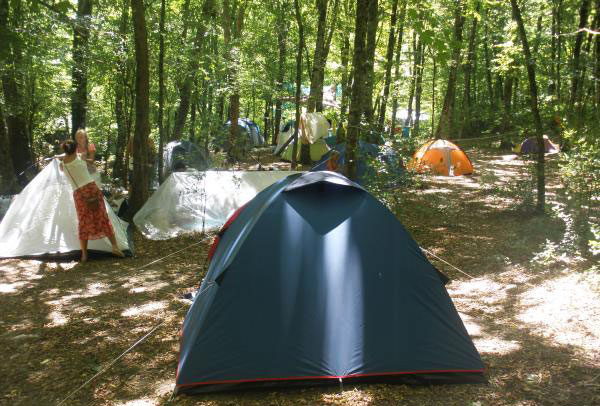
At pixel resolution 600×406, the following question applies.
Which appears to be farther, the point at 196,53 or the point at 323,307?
the point at 196,53

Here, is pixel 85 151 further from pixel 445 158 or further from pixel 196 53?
pixel 445 158

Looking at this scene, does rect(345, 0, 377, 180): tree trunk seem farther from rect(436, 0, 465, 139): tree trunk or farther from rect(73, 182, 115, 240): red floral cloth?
rect(436, 0, 465, 139): tree trunk

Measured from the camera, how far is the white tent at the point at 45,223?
7.07 metres

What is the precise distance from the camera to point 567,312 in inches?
197

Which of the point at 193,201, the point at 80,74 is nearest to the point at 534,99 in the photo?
the point at 193,201

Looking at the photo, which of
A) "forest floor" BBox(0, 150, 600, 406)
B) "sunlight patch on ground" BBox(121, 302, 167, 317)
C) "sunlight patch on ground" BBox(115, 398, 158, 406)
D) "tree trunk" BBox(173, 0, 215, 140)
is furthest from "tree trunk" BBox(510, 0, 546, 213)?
"sunlight patch on ground" BBox(115, 398, 158, 406)

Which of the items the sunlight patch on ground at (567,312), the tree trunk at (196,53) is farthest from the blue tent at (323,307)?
the tree trunk at (196,53)

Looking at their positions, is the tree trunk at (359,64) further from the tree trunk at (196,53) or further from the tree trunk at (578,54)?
the tree trunk at (196,53)

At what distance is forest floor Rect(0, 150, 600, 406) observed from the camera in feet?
11.7

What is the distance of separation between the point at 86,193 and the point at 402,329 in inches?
191

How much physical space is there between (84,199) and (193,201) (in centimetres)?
241

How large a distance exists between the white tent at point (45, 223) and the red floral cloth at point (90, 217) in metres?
0.32

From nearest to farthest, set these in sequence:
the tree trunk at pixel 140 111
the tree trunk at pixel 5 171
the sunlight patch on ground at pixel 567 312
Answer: the sunlight patch on ground at pixel 567 312 < the tree trunk at pixel 140 111 < the tree trunk at pixel 5 171

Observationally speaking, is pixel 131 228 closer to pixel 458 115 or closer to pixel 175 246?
pixel 175 246
